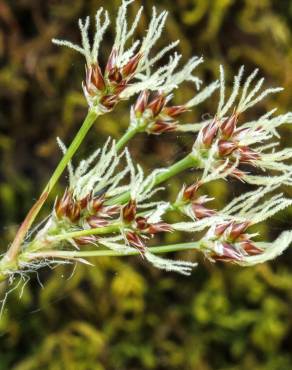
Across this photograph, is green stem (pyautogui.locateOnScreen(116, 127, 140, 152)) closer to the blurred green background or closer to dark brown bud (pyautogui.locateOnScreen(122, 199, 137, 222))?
dark brown bud (pyautogui.locateOnScreen(122, 199, 137, 222))

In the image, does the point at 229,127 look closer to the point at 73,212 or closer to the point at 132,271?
the point at 73,212

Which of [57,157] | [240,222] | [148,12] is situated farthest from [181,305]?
[240,222]

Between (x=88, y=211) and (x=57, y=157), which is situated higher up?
(x=88, y=211)

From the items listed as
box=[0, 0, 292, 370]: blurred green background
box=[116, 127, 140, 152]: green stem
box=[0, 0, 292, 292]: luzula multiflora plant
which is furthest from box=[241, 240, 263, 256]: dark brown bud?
box=[0, 0, 292, 370]: blurred green background

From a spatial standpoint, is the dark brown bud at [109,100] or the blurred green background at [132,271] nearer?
the dark brown bud at [109,100]

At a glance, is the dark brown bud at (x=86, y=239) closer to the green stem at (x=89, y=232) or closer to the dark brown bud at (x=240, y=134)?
the green stem at (x=89, y=232)

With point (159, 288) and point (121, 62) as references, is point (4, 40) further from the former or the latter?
point (121, 62)

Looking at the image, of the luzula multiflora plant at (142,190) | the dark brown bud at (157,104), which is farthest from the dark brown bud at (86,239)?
the dark brown bud at (157,104)
